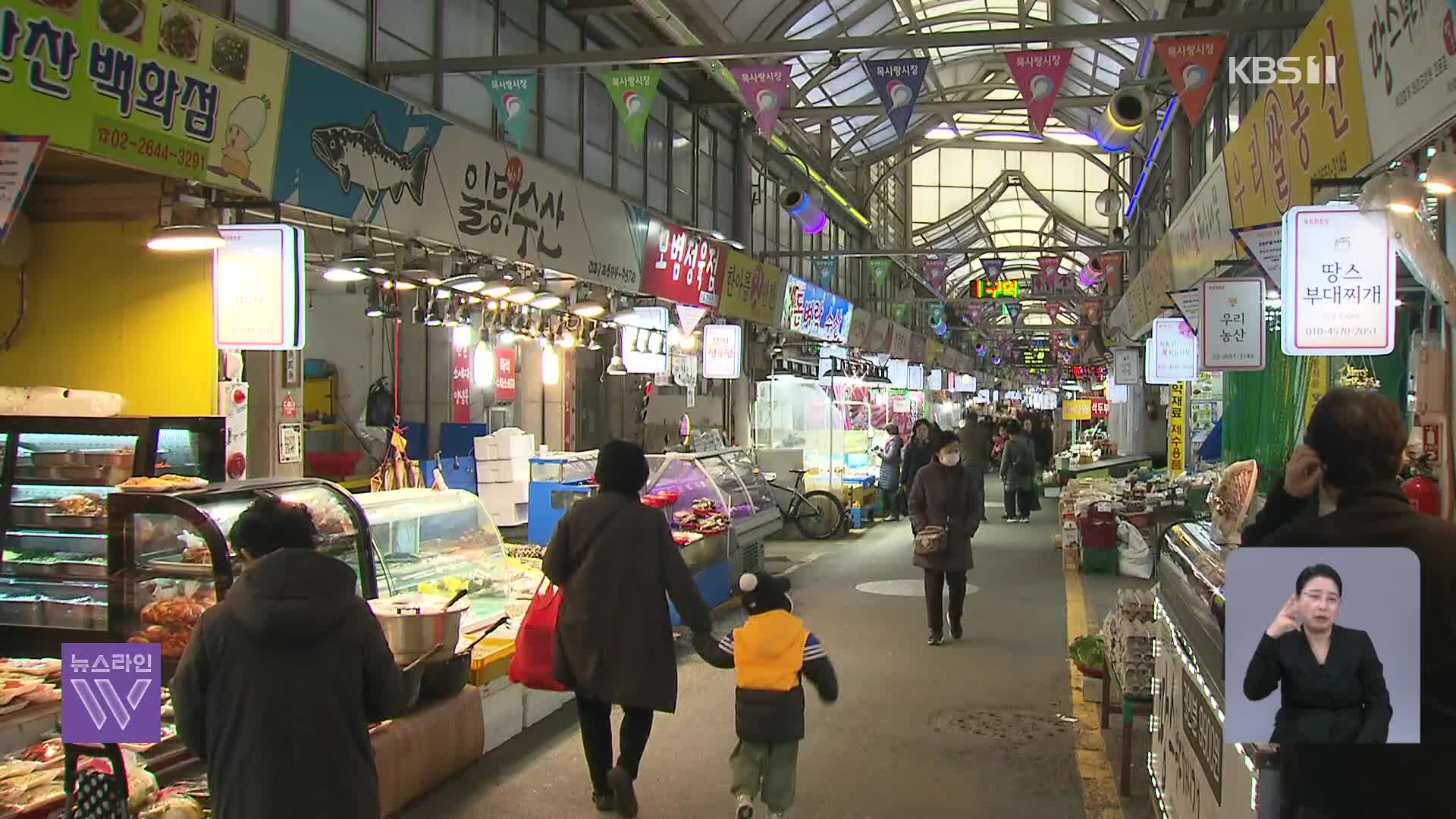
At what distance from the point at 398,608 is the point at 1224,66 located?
462 inches

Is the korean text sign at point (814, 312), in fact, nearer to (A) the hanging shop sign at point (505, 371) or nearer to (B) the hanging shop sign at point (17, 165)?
(A) the hanging shop sign at point (505, 371)

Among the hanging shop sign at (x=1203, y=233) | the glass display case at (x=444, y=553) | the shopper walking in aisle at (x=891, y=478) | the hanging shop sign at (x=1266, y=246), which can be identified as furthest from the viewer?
the shopper walking in aisle at (x=891, y=478)

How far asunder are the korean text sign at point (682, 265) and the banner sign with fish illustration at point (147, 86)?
7.04m

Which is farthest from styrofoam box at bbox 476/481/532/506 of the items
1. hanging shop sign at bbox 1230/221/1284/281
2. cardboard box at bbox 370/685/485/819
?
hanging shop sign at bbox 1230/221/1284/281

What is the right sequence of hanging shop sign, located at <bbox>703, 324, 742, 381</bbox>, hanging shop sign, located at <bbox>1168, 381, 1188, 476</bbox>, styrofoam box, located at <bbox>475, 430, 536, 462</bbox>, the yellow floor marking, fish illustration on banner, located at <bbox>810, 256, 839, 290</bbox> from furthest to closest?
1. fish illustration on banner, located at <bbox>810, 256, 839, 290</bbox>
2. hanging shop sign, located at <bbox>1168, 381, 1188, 476</bbox>
3. hanging shop sign, located at <bbox>703, 324, 742, 381</bbox>
4. styrofoam box, located at <bbox>475, 430, 536, 462</bbox>
5. the yellow floor marking

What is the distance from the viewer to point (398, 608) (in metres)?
5.89

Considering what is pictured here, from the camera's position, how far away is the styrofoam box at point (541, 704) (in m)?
7.23

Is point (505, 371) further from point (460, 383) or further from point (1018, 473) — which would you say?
point (1018, 473)

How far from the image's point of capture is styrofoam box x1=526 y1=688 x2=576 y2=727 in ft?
23.7

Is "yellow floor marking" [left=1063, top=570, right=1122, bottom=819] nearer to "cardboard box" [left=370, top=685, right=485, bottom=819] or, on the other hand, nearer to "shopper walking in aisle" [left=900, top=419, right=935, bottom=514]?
"cardboard box" [left=370, top=685, right=485, bottom=819]

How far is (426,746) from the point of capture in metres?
5.86

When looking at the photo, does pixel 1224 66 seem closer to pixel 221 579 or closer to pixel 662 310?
pixel 662 310

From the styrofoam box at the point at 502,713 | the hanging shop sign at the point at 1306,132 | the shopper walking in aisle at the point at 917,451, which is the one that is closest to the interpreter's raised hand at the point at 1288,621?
the hanging shop sign at the point at 1306,132

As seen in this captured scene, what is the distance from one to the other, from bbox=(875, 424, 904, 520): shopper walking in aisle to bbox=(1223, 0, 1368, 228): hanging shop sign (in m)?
11.0
